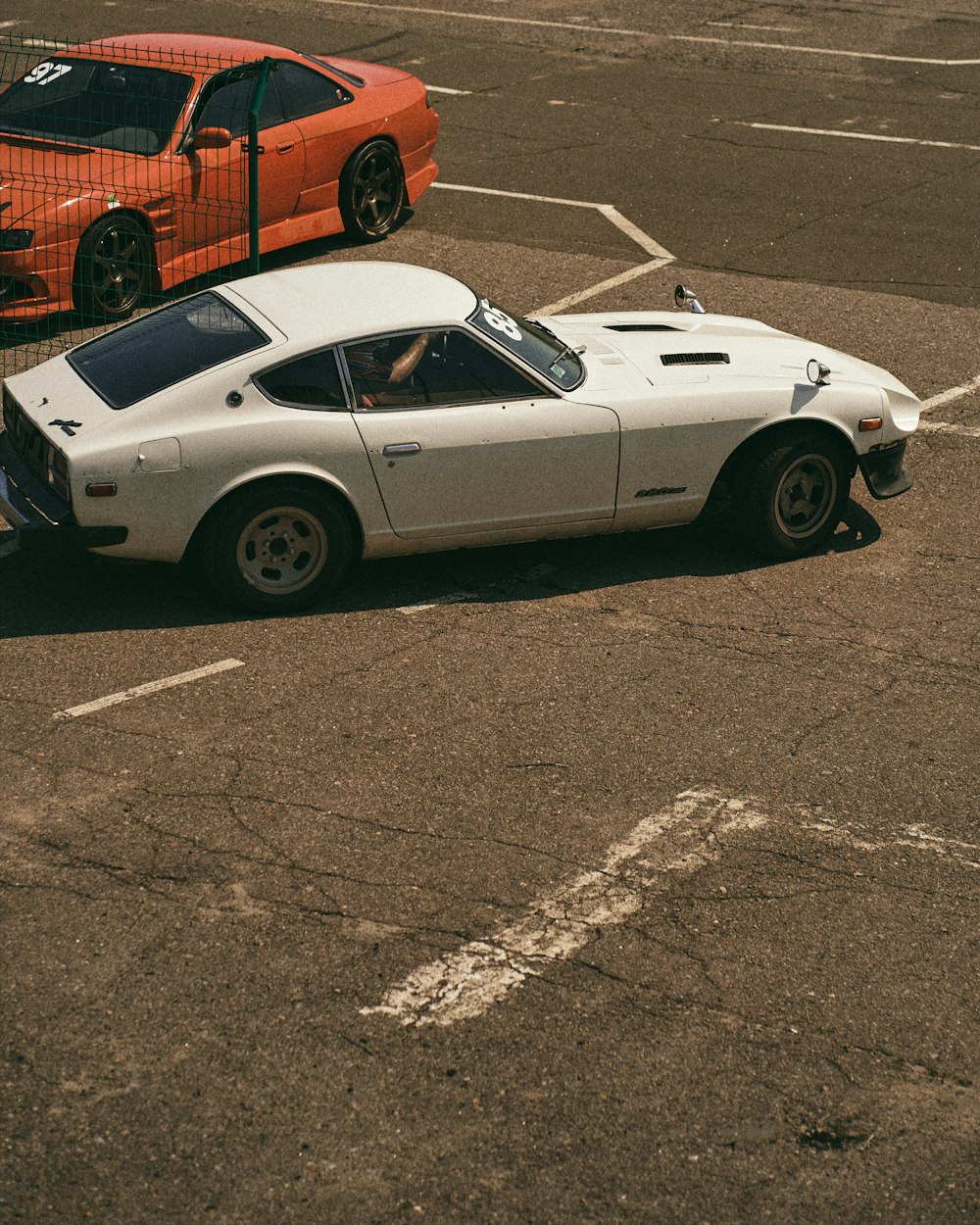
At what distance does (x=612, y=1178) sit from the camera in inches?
160

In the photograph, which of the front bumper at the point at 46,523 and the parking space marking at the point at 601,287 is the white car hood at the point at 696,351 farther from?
the front bumper at the point at 46,523

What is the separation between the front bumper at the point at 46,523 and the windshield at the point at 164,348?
529mm

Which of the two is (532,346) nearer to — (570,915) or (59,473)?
(59,473)

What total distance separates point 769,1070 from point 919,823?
1.54 meters

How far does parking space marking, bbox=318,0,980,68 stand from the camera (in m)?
18.2

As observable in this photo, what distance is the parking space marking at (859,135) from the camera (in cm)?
1486

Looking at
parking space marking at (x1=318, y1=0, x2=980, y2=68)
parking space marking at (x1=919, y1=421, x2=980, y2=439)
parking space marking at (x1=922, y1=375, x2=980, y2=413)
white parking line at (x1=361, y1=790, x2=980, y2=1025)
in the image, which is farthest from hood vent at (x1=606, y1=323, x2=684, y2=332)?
parking space marking at (x1=318, y1=0, x2=980, y2=68)

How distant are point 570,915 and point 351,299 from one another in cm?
338

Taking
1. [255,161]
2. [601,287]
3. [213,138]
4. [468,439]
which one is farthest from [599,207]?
[468,439]

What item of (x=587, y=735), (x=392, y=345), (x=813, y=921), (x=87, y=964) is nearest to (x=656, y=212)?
(x=392, y=345)

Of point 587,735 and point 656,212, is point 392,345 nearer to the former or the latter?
point 587,735

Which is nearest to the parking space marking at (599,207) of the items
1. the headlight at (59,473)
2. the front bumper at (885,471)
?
the front bumper at (885,471)

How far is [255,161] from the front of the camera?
9.76m

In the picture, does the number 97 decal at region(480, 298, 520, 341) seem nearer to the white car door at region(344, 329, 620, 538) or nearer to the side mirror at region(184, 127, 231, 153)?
the white car door at region(344, 329, 620, 538)
